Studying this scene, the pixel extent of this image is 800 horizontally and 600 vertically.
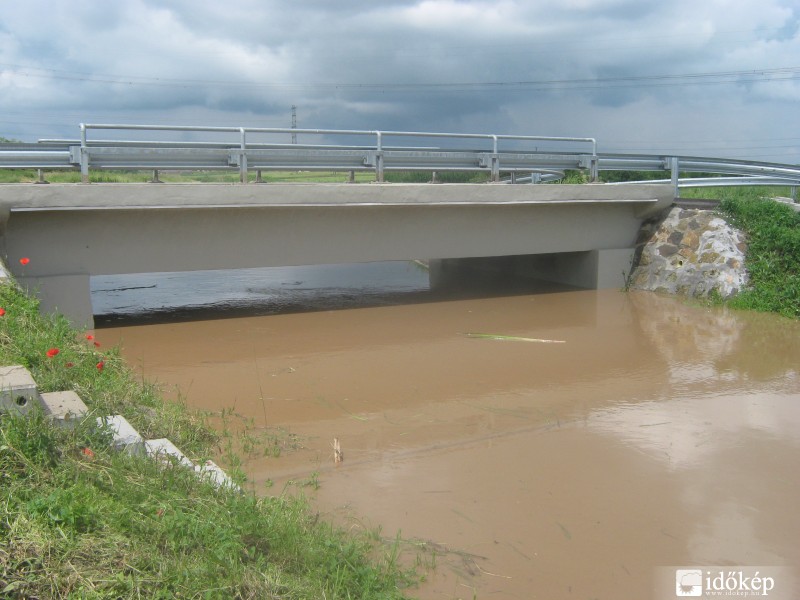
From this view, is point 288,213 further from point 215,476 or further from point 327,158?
point 215,476

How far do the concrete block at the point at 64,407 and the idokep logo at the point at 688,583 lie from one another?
4074mm

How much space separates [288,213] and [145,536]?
9890 millimetres

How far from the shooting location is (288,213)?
43.8 feet

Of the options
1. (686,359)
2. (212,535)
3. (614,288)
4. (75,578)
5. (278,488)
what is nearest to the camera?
(75,578)

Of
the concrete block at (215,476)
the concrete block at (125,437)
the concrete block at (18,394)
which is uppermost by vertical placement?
the concrete block at (18,394)

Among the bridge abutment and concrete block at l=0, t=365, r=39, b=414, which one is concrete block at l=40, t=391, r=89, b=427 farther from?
the bridge abutment

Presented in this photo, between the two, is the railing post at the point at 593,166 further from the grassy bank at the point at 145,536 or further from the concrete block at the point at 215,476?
the concrete block at the point at 215,476

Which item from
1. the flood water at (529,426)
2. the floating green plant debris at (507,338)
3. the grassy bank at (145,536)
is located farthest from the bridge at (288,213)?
the grassy bank at (145,536)

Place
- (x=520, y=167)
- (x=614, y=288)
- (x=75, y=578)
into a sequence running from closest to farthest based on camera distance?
1. (x=75, y=578)
2. (x=520, y=167)
3. (x=614, y=288)

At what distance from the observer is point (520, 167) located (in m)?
15.8

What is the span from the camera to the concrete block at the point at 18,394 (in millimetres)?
4512

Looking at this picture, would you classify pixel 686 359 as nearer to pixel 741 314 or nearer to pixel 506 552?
pixel 741 314

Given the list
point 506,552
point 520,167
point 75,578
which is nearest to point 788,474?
point 506,552

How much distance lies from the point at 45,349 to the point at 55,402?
1580 millimetres
